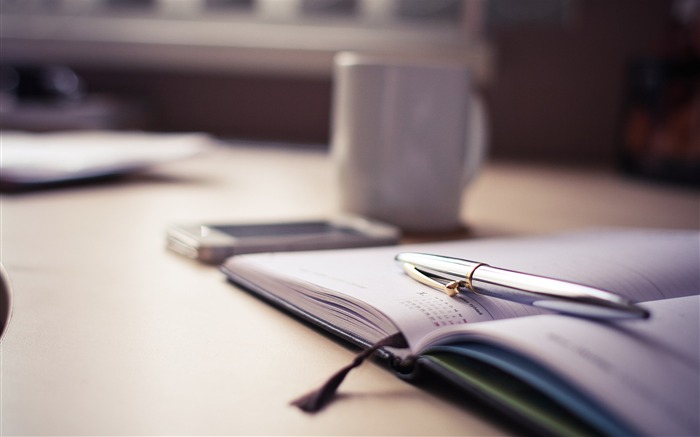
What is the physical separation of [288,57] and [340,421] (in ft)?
4.57

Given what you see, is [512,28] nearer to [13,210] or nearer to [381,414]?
[13,210]

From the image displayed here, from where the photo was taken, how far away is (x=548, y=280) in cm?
36

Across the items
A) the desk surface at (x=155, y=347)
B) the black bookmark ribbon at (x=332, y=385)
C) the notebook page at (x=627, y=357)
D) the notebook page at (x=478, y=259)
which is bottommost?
the desk surface at (x=155, y=347)

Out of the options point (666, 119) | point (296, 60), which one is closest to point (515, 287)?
point (666, 119)

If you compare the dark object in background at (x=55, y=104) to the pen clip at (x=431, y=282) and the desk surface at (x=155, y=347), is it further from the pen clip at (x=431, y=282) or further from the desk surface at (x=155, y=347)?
the pen clip at (x=431, y=282)

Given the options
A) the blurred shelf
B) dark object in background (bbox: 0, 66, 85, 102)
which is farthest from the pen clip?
dark object in background (bbox: 0, 66, 85, 102)

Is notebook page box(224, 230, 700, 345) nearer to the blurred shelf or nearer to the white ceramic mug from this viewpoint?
the white ceramic mug

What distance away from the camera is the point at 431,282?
0.43 meters

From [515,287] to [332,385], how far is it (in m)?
0.11

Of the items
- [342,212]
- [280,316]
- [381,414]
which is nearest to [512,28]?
[342,212]

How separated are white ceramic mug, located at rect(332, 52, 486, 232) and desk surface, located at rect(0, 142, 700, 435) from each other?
70 millimetres

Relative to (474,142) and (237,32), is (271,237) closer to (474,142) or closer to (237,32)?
(474,142)

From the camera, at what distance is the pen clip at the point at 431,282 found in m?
0.41

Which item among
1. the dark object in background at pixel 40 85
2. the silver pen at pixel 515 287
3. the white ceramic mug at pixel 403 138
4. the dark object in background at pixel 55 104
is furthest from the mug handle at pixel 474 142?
the dark object in background at pixel 40 85
